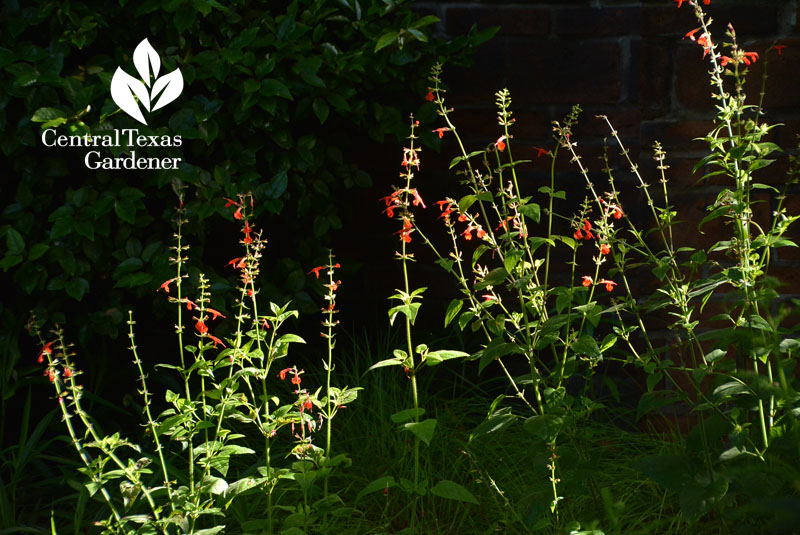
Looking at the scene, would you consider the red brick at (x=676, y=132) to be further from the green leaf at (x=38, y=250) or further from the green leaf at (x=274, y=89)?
the green leaf at (x=38, y=250)

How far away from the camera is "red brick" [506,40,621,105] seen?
2.58 metres

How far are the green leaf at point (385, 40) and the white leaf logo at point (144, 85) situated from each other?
577mm

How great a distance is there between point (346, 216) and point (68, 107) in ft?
3.18

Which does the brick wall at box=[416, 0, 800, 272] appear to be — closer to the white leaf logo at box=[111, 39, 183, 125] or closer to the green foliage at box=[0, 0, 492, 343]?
the green foliage at box=[0, 0, 492, 343]

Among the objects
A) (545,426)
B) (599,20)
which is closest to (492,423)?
(545,426)

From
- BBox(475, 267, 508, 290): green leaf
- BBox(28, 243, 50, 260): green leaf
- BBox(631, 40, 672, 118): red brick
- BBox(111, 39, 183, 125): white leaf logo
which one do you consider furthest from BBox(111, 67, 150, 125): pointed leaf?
BBox(631, 40, 672, 118): red brick

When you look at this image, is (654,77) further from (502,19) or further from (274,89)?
(274,89)

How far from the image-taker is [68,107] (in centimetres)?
216

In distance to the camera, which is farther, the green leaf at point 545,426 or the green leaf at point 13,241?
the green leaf at point 13,241

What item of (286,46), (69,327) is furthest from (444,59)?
(69,327)

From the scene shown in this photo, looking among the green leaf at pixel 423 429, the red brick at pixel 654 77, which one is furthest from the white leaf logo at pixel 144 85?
the red brick at pixel 654 77

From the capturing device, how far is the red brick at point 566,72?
2576 millimetres

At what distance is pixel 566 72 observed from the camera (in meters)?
2.60

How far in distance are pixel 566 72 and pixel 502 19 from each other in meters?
0.28
